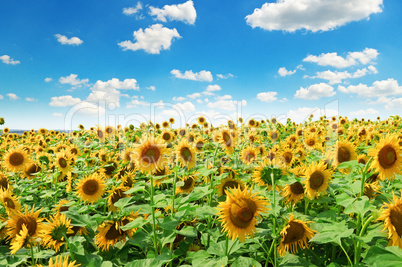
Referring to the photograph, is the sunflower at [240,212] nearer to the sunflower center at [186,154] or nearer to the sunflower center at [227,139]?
the sunflower center at [186,154]

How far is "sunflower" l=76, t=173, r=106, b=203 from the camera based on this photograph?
11.5 feet

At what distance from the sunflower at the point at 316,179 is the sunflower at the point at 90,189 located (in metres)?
2.65

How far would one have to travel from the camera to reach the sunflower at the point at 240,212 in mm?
2135

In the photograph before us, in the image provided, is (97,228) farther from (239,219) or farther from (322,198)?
(322,198)

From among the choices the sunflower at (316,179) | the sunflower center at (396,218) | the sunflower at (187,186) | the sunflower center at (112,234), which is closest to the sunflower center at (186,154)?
the sunflower at (187,186)

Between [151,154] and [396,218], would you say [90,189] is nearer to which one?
[151,154]

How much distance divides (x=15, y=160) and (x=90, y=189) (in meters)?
2.66

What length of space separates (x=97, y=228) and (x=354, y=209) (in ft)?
7.94

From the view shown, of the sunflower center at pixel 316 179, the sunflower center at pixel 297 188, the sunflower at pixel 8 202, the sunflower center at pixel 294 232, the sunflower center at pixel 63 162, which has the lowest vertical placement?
the sunflower center at pixel 294 232

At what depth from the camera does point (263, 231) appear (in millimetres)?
2428

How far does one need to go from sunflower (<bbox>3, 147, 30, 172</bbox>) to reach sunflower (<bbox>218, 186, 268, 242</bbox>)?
474cm

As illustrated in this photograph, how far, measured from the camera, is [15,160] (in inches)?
200

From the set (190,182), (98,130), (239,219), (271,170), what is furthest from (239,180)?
(98,130)

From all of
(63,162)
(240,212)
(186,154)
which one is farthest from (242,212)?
(63,162)
